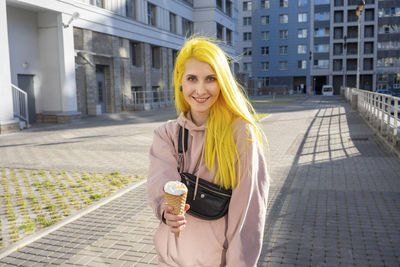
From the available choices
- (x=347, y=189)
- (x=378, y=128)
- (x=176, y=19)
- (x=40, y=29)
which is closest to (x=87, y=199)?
(x=347, y=189)

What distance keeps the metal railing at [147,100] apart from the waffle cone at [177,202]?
2709cm

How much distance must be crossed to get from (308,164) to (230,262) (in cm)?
777

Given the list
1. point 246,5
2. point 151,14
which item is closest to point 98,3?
point 151,14

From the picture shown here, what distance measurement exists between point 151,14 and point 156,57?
12.6 feet

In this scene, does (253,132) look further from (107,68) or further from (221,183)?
(107,68)

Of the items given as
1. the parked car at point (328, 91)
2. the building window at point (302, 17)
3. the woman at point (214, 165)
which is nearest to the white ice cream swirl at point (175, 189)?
the woman at point (214, 165)

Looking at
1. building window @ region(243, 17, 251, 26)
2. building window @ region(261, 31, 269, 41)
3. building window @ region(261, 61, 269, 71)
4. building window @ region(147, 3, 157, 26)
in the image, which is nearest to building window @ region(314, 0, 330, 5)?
building window @ region(261, 31, 269, 41)

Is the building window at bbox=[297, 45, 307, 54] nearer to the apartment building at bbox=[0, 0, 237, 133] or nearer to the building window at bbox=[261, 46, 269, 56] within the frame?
the building window at bbox=[261, 46, 269, 56]

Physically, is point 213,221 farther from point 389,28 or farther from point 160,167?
point 389,28

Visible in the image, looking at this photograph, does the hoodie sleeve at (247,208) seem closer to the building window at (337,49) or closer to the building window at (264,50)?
the building window at (264,50)

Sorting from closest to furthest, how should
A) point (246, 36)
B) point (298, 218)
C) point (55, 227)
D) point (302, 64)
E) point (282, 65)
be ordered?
point (55, 227), point (298, 218), point (302, 64), point (282, 65), point (246, 36)

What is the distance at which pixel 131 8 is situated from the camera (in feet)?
96.7

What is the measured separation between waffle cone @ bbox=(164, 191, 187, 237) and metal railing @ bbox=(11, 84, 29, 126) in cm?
1762

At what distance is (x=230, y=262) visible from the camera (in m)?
1.84
